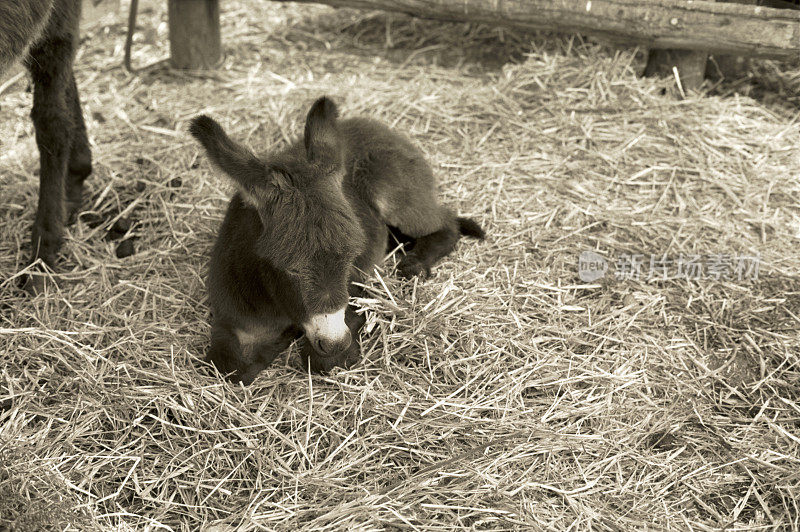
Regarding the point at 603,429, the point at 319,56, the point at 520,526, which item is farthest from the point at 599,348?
the point at 319,56

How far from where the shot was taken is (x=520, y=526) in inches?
110

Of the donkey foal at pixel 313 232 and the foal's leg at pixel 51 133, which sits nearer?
the donkey foal at pixel 313 232

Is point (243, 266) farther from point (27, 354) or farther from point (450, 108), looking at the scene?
point (450, 108)

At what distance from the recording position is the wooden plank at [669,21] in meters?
5.24

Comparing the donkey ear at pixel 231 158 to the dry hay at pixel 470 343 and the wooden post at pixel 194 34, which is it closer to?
the dry hay at pixel 470 343

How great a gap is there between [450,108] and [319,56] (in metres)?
1.88

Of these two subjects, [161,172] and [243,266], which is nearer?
[243,266]

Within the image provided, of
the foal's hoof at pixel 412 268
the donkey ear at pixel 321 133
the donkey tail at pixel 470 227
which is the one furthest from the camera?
the donkey tail at pixel 470 227

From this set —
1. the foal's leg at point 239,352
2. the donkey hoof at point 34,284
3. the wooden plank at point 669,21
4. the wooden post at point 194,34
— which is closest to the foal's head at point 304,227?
the foal's leg at point 239,352

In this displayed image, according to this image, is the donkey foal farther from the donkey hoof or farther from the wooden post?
the wooden post

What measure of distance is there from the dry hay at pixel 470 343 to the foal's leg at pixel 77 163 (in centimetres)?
12

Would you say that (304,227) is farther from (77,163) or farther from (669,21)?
(669,21)

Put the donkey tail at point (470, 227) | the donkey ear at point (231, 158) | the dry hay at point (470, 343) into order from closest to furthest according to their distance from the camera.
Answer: the donkey ear at point (231, 158) → the dry hay at point (470, 343) → the donkey tail at point (470, 227)

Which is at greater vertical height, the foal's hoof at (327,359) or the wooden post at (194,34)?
the wooden post at (194,34)
